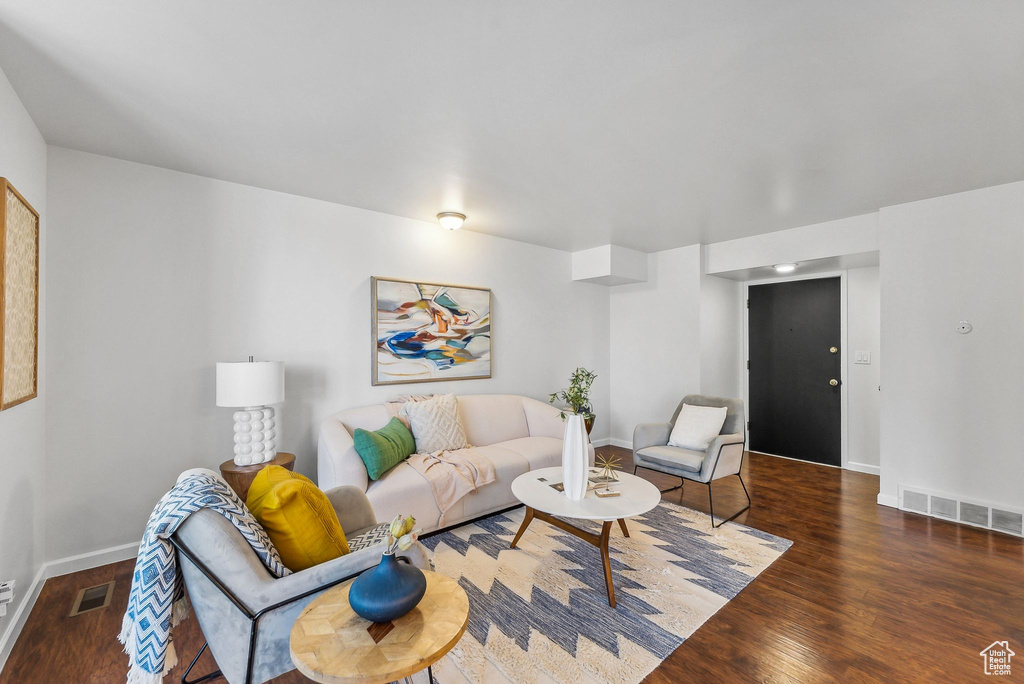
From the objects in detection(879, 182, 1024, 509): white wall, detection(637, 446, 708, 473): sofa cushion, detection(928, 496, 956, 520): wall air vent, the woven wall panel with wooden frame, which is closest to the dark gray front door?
detection(879, 182, 1024, 509): white wall

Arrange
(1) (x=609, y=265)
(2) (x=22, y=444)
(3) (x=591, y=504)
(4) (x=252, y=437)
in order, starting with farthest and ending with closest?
(1) (x=609, y=265)
(4) (x=252, y=437)
(3) (x=591, y=504)
(2) (x=22, y=444)

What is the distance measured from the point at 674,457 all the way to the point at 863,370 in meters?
2.76

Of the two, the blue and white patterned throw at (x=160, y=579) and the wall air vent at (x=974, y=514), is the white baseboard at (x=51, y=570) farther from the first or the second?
the wall air vent at (x=974, y=514)

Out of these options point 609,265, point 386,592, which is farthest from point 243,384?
point 609,265

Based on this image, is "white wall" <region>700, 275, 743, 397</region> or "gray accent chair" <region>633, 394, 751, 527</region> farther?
"white wall" <region>700, 275, 743, 397</region>

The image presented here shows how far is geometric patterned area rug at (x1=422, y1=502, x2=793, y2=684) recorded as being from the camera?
1.84 meters

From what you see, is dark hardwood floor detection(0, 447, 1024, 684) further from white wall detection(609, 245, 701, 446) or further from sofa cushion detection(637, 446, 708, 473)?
white wall detection(609, 245, 701, 446)

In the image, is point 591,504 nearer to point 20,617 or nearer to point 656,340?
point 20,617

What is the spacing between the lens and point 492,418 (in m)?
4.11

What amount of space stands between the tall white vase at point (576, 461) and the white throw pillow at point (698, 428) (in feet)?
5.03

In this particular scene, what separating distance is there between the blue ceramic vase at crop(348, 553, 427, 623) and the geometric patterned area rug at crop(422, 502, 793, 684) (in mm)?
781

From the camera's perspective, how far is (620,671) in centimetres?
178

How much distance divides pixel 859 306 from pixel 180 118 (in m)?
5.93

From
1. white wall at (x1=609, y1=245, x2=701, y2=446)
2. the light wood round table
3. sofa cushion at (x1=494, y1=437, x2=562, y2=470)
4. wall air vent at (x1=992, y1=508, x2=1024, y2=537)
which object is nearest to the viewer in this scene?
the light wood round table
